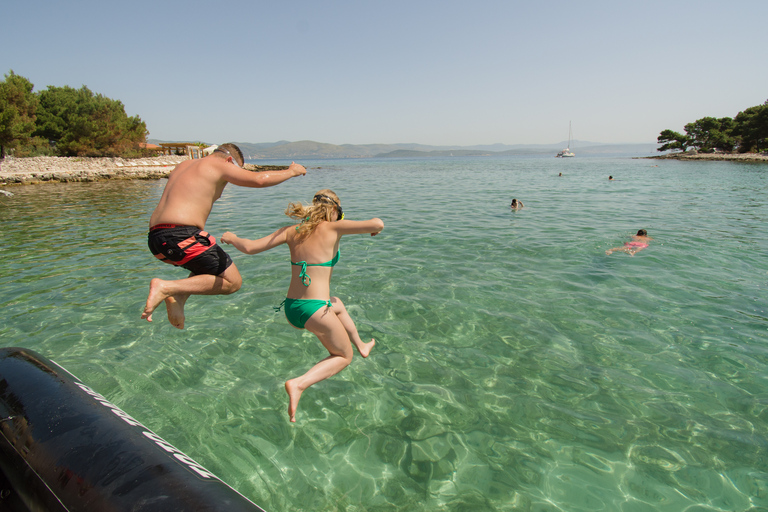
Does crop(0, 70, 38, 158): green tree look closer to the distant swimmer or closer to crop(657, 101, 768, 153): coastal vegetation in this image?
the distant swimmer

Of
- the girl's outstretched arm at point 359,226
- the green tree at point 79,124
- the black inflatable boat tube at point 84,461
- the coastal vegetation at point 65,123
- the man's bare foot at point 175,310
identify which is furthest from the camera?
the green tree at point 79,124

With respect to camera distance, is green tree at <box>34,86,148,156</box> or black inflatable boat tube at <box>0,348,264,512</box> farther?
green tree at <box>34,86,148,156</box>

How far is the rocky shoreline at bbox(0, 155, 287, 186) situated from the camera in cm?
3119

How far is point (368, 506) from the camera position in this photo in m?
3.30

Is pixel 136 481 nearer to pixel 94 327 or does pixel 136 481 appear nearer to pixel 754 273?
pixel 94 327

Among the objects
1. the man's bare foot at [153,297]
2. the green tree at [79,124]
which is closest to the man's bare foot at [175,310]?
the man's bare foot at [153,297]

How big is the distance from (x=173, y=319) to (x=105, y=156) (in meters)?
58.1

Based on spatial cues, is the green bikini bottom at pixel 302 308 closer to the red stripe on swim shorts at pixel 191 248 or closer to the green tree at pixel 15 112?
the red stripe on swim shorts at pixel 191 248

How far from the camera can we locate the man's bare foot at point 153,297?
360 centimetres

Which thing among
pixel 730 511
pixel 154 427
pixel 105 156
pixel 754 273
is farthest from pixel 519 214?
pixel 105 156

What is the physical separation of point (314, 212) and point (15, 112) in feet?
152

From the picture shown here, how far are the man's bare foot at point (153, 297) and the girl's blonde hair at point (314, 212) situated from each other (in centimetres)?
142

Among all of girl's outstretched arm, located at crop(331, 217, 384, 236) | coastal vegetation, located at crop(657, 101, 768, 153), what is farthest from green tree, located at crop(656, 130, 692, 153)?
girl's outstretched arm, located at crop(331, 217, 384, 236)

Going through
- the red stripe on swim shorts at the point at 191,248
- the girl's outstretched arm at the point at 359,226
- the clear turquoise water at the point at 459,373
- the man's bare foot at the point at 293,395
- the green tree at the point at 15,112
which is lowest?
the clear turquoise water at the point at 459,373
